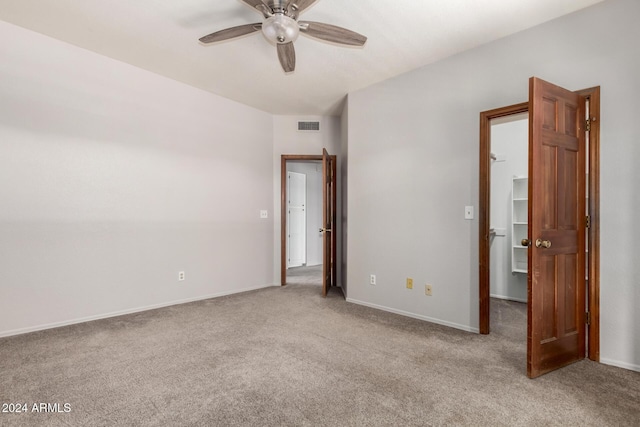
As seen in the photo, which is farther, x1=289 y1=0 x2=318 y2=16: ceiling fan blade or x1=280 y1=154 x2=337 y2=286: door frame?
x1=280 y1=154 x2=337 y2=286: door frame

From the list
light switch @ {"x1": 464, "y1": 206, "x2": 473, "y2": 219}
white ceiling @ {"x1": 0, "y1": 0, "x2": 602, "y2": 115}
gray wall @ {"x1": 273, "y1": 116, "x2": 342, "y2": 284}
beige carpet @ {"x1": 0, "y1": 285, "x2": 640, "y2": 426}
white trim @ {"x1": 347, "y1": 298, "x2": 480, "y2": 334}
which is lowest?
white trim @ {"x1": 347, "y1": 298, "x2": 480, "y2": 334}

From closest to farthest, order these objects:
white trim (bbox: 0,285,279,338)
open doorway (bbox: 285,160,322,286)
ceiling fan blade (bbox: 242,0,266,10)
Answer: ceiling fan blade (bbox: 242,0,266,10) < white trim (bbox: 0,285,279,338) < open doorway (bbox: 285,160,322,286)

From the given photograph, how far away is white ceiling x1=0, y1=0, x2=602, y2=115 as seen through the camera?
2.35m

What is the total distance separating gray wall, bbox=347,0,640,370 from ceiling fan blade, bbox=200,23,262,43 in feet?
6.20

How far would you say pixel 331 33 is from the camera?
2229mm

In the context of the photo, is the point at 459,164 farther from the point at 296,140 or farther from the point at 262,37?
the point at 296,140

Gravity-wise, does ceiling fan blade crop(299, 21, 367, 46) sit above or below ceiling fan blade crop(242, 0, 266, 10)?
below

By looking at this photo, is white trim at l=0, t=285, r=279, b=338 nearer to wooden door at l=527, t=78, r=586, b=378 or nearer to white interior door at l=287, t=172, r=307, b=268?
white interior door at l=287, t=172, r=307, b=268

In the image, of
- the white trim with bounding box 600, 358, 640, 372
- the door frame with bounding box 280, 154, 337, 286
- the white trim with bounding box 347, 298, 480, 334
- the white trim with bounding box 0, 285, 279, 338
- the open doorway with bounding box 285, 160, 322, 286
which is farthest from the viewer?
the open doorway with bounding box 285, 160, 322, 286

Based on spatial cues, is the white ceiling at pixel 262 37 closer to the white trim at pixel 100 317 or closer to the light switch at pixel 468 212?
the light switch at pixel 468 212

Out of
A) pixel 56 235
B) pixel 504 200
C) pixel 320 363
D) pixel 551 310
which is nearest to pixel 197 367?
pixel 320 363

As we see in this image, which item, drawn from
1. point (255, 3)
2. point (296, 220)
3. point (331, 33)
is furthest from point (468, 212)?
point (296, 220)

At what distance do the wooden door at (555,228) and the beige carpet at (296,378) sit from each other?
0.69ft

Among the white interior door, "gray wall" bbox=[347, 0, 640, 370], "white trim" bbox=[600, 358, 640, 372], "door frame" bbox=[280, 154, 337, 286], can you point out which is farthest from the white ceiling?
the white interior door
